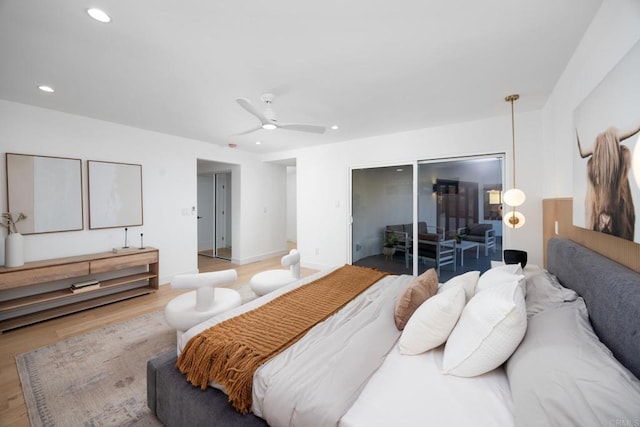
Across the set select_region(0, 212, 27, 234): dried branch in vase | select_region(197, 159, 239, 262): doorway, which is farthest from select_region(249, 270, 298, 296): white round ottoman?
select_region(197, 159, 239, 262): doorway

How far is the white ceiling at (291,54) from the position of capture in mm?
1558

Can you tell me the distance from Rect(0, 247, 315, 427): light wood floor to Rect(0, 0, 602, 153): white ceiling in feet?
8.02

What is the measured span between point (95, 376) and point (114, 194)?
2.53 m

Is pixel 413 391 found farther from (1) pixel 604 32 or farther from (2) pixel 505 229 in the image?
(2) pixel 505 229

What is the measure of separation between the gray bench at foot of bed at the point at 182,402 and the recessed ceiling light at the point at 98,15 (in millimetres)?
2120

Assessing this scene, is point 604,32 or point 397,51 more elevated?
point 397,51

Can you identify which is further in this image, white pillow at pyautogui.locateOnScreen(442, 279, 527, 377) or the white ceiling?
the white ceiling

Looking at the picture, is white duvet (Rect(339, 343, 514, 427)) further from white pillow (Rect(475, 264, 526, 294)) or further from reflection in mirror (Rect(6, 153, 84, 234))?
reflection in mirror (Rect(6, 153, 84, 234))

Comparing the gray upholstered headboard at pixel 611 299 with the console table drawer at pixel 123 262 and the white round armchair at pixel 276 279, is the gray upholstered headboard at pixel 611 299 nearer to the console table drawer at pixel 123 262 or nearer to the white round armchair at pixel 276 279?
the white round armchair at pixel 276 279

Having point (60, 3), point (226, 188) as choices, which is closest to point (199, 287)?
point (60, 3)

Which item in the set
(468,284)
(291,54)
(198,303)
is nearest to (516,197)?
(468,284)

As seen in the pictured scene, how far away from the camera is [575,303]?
133cm

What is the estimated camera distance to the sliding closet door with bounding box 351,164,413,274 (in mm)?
4180

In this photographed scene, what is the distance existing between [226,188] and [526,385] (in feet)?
21.5
